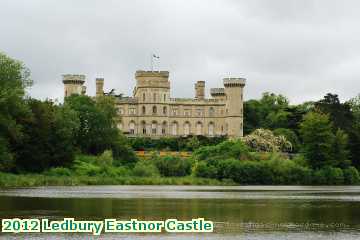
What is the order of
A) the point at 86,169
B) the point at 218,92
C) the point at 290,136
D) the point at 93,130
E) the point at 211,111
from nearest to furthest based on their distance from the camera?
the point at 86,169
the point at 93,130
the point at 290,136
the point at 211,111
the point at 218,92

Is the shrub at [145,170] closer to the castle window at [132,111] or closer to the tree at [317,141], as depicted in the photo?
the tree at [317,141]

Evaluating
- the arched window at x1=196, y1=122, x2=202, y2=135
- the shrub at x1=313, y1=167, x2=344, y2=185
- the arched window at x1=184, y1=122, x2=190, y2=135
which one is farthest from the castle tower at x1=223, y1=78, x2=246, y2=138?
the shrub at x1=313, y1=167, x2=344, y2=185

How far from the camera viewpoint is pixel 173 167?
208ft

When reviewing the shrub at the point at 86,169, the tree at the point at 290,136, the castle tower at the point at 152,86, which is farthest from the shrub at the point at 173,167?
the castle tower at the point at 152,86

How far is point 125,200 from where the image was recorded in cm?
3441

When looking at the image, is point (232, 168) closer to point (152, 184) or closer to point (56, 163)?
point (152, 184)

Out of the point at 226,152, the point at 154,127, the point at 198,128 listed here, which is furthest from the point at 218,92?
the point at 226,152

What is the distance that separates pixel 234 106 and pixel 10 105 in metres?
55.5

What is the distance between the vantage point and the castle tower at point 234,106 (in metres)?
100

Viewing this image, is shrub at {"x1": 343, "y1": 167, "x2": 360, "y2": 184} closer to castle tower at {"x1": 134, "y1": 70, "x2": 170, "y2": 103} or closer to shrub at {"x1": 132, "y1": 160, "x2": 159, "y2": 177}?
shrub at {"x1": 132, "y1": 160, "x2": 159, "y2": 177}

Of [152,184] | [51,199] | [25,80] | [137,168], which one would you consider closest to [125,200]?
[51,199]

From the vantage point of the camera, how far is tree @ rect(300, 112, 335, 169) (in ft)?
222

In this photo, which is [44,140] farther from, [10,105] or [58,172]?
[10,105]

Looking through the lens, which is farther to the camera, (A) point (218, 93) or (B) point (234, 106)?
(A) point (218, 93)
